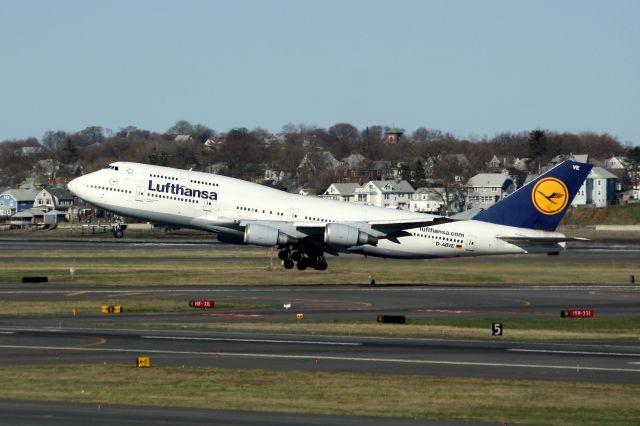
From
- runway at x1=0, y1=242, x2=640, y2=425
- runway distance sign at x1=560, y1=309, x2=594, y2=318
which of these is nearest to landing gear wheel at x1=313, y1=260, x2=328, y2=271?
runway at x1=0, y1=242, x2=640, y2=425

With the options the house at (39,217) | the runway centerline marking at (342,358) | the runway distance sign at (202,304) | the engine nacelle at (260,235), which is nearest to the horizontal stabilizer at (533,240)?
the engine nacelle at (260,235)

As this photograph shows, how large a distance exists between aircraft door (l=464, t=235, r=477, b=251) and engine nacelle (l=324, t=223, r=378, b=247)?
20.7ft

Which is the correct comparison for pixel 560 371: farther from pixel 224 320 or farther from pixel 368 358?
pixel 224 320

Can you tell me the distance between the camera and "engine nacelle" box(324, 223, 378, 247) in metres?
58.2

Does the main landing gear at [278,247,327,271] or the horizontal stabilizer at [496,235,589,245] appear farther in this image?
the main landing gear at [278,247,327,271]

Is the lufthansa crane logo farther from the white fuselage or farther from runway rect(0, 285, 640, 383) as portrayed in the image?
runway rect(0, 285, 640, 383)

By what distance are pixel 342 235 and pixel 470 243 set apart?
7741 millimetres

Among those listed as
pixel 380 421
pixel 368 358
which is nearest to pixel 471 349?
pixel 368 358

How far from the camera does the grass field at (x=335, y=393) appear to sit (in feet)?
78.8

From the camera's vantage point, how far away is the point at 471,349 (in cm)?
3450

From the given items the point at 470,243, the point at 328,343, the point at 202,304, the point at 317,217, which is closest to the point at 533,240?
the point at 470,243

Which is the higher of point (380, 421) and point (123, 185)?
point (123, 185)

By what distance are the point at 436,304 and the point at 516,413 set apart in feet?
84.7

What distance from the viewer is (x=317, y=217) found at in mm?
60875
